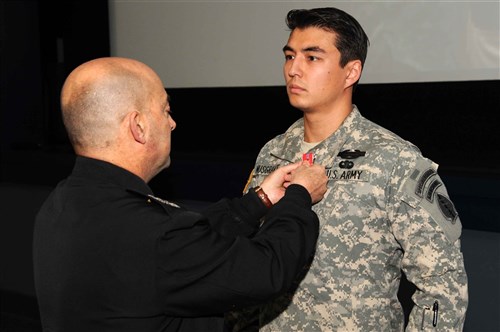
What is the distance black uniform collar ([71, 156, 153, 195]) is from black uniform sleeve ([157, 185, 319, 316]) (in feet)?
0.44

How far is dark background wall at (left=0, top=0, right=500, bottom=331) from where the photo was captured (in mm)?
2484

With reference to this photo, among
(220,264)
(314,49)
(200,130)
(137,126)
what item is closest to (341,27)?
(314,49)

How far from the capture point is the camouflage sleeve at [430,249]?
57.7 inches

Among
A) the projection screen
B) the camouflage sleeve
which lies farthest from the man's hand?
the projection screen

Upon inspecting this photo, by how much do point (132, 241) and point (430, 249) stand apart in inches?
28.2

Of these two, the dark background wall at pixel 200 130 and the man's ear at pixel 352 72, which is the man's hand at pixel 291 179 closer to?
the man's ear at pixel 352 72

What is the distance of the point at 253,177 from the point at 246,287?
2.35 ft

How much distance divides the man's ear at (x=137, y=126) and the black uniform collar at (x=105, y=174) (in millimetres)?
72

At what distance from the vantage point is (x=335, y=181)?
164 cm

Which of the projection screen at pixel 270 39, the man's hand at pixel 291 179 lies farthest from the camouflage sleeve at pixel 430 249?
the projection screen at pixel 270 39

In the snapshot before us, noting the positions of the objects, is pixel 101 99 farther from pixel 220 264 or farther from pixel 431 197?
pixel 431 197

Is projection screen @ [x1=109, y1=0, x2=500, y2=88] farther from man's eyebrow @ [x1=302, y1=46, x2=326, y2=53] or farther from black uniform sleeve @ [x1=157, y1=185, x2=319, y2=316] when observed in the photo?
black uniform sleeve @ [x1=157, y1=185, x2=319, y2=316]

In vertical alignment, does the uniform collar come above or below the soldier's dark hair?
below

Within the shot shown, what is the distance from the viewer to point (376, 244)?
158 cm
